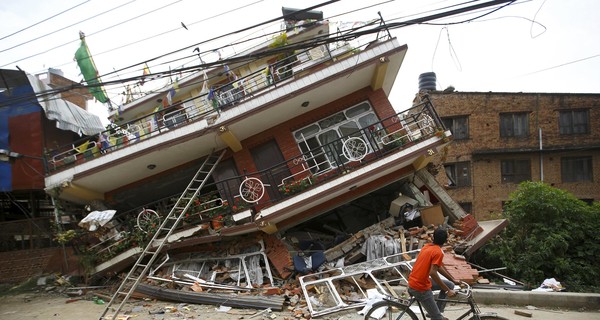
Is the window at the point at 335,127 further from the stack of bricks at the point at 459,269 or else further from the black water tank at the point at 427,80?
the black water tank at the point at 427,80

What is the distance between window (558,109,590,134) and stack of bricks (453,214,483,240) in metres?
17.5

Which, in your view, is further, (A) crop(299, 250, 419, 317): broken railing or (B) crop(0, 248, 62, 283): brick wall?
(B) crop(0, 248, 62, 283): brick wall

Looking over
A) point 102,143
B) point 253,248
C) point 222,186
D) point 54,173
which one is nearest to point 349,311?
point 253,248

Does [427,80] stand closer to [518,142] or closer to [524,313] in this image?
[518,142]

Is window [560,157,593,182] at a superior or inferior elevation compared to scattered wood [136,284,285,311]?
inferior

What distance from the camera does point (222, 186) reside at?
38.8 ft

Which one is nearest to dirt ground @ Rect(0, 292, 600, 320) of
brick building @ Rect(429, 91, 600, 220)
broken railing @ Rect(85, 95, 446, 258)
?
broken railing @ Rect(85, 95, 446, 258)

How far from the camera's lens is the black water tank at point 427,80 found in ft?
87.3

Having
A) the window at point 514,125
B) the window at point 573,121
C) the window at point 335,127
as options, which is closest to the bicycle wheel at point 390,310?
the window at point 335,127

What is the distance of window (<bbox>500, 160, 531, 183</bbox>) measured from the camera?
917 inches

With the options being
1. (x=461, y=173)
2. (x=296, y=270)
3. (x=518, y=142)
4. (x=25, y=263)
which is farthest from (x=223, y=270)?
(x=518, y=142)

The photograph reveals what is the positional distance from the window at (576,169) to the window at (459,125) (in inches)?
263

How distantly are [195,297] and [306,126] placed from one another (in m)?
6.54

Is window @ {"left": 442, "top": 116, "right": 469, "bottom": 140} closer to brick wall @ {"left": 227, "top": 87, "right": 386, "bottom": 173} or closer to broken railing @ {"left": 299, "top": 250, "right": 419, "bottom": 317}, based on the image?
brick wall @ {"left": 227, "top": 87, "right": 386, "bottom": 173}
